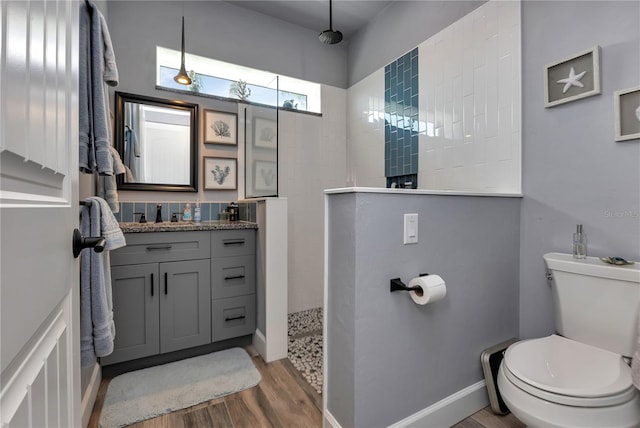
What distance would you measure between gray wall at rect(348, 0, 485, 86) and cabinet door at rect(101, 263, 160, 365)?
106 inches

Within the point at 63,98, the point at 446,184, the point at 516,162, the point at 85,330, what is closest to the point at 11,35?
the point at 63,98

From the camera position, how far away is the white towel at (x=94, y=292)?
1.16 metres

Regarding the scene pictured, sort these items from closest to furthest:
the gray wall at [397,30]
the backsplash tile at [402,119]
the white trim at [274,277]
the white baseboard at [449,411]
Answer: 1. the white baseboard at [449,411]
2. the white trim at [274,277]
3. the gray wall at [397,30]
4. the backsplash tile at [402,119]

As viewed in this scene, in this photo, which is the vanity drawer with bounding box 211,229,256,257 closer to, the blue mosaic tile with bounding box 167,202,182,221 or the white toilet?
the blue mosaic tile with bounding box 167,202,182,221

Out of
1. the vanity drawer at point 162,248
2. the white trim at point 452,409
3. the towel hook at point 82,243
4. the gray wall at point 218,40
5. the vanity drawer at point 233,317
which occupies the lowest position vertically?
the white trim at point 452,409

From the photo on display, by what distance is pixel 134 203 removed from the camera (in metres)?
2.38

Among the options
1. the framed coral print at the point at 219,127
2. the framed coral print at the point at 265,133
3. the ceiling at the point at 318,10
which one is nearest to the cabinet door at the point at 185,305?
the framed coral print at the point at 265,133

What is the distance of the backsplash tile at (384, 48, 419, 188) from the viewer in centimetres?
247

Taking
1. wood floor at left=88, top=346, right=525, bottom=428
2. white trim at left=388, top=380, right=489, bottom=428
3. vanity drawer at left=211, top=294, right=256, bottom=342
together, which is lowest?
wood floor at left=88, top=346, right=525, bottom=428

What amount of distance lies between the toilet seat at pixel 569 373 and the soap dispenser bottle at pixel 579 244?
0.43 metres

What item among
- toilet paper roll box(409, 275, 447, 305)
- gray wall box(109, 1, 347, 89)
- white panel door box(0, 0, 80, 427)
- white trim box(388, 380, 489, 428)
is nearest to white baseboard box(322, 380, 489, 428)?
white trim box(388, 380, 489, 428)

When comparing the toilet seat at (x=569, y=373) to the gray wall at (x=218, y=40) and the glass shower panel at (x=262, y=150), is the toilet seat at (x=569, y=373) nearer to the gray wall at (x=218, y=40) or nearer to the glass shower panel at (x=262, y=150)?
the glass shower panel at (x=262, y=150)

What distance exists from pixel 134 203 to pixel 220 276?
980 mm

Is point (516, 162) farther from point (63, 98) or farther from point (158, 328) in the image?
point (158, 328)
